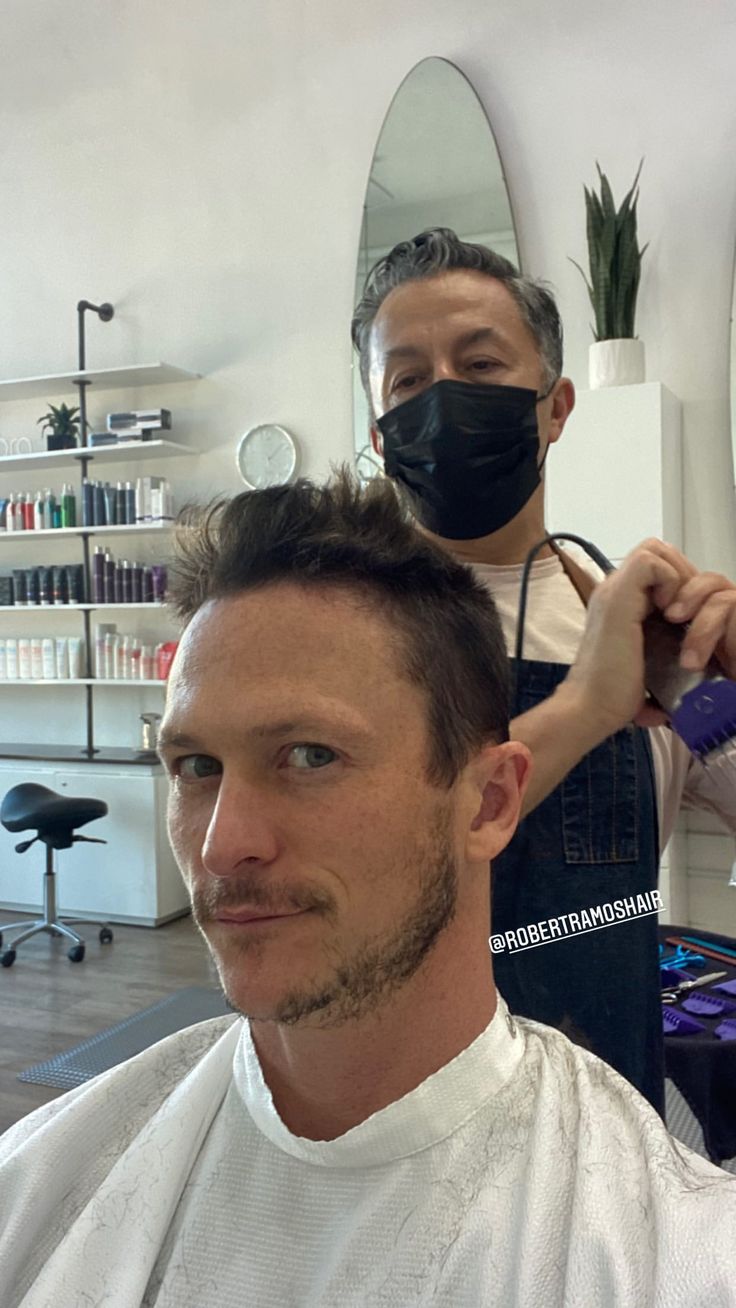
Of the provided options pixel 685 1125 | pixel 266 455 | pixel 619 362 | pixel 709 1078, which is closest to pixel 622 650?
pixel 709 1078

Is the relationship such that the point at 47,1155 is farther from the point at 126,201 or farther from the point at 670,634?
the point at 126,201

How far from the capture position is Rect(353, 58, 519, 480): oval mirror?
159 inches

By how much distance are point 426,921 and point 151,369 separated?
14.0ft

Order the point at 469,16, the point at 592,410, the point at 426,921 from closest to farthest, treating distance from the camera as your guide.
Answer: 1. the point at 426,921
2. the point at 592,410
3. the point at 469,16

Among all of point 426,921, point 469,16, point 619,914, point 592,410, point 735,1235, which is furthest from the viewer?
point 469,16

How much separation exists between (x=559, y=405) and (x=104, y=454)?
3869 millimetres

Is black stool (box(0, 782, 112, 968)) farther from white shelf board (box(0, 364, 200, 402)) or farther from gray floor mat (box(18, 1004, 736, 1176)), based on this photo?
white shelf board (box(0, 364, 200, 402))

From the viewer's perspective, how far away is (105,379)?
4.88 metres

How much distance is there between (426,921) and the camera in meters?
0.82

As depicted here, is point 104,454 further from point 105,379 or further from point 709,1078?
point 709,1078

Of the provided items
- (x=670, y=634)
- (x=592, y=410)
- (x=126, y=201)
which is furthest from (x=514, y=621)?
(x=126, y=201)

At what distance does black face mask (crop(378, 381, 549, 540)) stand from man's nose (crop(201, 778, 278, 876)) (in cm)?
65

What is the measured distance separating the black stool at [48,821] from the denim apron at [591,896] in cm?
320

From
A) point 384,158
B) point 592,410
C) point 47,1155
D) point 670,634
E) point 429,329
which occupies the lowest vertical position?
point 47,1155
